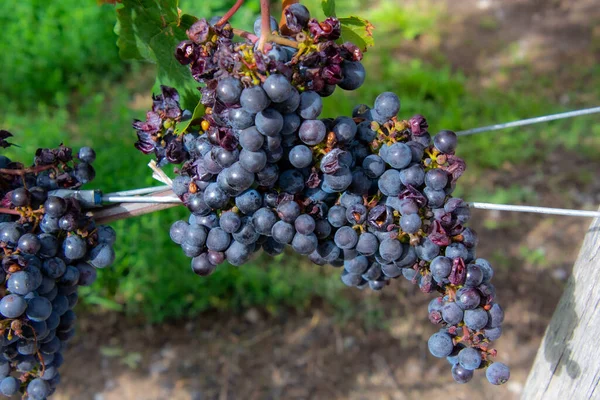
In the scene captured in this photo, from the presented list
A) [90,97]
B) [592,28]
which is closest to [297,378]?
[90,97]

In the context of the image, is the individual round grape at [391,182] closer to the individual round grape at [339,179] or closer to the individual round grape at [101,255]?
the individual round grape at [339,179]

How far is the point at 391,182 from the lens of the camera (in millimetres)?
926

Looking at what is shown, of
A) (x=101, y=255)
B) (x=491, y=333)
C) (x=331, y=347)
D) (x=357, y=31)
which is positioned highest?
(x=357, y=31)

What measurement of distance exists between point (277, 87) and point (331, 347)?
2184 mm

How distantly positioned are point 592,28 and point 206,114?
15.0ft

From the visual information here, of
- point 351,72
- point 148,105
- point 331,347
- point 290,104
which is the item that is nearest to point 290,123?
point 290,104

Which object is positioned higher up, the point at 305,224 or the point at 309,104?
the point at 309,104

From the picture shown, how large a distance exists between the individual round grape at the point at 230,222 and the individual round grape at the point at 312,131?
19cm

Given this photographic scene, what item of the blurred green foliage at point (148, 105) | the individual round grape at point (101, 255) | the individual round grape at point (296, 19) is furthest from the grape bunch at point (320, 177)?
the blurred green foliage at point (148, 105)

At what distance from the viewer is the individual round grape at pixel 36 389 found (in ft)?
3.64

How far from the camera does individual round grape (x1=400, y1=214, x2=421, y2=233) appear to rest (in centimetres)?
90

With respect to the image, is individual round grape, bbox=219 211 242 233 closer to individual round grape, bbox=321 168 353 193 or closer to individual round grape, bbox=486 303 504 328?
individual round grape, bbox=321 168 353 193

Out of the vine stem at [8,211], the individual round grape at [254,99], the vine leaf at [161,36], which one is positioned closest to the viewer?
the individual round grape at [254,99]

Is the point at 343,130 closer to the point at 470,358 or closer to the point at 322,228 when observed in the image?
the point at 322,228
